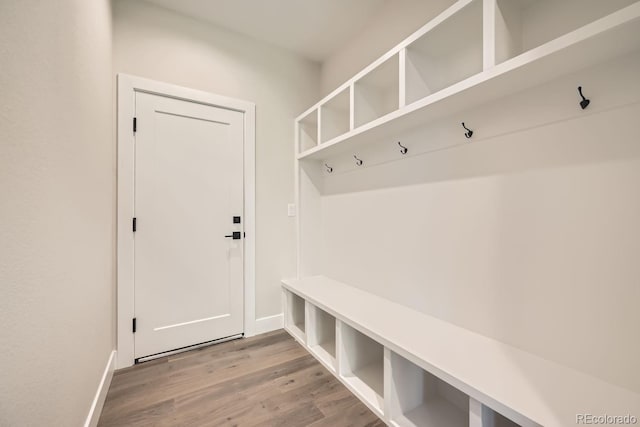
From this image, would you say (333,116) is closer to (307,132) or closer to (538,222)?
(307,132)

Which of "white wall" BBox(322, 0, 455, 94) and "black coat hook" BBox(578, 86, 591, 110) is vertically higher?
"white wall" BBox(322, 0, 455, 94)

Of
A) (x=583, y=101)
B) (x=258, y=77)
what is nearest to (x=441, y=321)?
(x=583, y=101)

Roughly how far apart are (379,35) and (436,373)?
2.30 metres

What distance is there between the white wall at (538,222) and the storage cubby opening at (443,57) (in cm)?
25

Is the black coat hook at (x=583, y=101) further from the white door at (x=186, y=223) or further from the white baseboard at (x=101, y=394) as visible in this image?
the white baseboard at (x=101, y=394)

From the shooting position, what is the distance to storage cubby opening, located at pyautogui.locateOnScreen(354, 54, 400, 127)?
1.81 meters

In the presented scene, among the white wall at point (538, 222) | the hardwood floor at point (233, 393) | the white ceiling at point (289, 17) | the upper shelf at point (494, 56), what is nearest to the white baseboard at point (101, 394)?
the hardwood floor at point (233, 393)

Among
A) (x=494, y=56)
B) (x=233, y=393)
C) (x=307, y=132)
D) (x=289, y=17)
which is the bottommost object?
(x=233, y=393)

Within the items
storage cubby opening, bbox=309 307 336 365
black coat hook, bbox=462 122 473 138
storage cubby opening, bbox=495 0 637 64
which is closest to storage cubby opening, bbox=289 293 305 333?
storage cubby opening, bbox=309 307 336 365

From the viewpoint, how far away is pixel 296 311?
101 inches

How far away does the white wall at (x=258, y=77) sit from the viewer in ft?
6.56

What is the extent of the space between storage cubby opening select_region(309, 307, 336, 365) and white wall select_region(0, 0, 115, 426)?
4.45ft

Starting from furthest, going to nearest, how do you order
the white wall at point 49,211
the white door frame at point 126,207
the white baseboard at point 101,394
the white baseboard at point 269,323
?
1. the white baseboard at point 269,323
2. the white door frame at point 126,207
3. the white baseboard at point 101,394
4. the white wall at point 49,211

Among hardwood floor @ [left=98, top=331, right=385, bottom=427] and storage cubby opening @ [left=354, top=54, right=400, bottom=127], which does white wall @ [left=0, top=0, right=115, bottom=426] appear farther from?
storage cubby opening @ [left=354, top=54, right=400, bottom=127]
